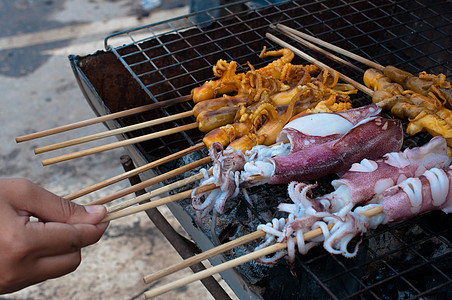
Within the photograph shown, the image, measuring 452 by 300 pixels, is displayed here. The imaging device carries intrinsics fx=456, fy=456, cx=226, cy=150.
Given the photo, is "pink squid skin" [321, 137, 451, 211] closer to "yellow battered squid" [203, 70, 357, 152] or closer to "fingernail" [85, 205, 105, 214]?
"yellow battered squid" [203, 70, 357, 152]

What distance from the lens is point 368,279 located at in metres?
2.64

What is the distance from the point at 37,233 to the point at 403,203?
1779mm

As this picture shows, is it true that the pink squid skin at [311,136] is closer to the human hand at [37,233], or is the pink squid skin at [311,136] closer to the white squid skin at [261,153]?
the white squid skin at [261,153]

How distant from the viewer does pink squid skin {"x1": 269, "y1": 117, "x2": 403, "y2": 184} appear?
2.62m

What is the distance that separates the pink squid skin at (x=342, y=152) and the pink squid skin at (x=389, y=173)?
137mm

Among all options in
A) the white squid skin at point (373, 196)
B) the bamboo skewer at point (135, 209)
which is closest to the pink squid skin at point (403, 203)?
the white squid skin at point (373, 196)

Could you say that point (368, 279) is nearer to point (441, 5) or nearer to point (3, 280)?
point (3, 280)

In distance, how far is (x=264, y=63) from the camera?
409cm

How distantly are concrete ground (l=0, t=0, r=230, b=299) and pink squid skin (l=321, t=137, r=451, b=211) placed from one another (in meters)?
2.69

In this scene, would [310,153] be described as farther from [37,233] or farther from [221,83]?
[37,233]

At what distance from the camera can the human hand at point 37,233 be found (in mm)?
1911

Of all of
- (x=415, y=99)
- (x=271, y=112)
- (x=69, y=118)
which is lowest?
(x=69, y=118)

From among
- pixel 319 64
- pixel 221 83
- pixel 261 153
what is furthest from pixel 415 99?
pixel 221 83

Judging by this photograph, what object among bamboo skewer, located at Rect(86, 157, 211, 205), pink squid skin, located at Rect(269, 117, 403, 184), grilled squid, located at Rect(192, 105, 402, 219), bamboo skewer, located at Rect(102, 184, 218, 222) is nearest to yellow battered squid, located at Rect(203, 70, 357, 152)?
grilled squid, located at Rect(192, 105, 402, 219)
